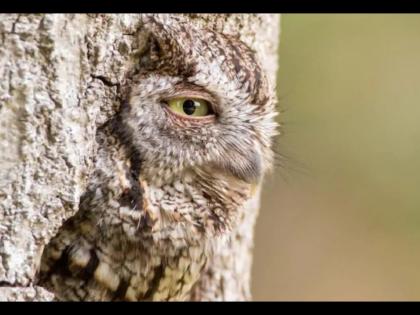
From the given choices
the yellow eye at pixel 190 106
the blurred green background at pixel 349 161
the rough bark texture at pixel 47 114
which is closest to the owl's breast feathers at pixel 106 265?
the rough bark texture at pixel 47 114

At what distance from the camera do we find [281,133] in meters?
2.65

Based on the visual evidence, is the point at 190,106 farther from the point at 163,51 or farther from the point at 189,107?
the point at 163,51

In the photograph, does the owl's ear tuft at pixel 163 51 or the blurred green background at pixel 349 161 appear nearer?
the owl's ear tuft at pixel 163 51

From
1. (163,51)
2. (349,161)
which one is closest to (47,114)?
(163,51)

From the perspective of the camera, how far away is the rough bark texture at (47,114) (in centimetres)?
194

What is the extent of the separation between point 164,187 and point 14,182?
1.35ft

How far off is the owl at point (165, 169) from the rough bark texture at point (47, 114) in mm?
62

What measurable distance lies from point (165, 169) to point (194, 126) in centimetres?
13

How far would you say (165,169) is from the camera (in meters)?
2.21

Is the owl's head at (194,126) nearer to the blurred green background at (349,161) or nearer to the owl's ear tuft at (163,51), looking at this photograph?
the owl's ear tuft at (163,51)

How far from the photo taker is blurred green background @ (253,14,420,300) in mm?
4965

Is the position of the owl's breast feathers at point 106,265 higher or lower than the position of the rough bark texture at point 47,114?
lower

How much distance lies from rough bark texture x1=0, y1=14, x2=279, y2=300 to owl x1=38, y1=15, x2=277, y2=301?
6 centimetres

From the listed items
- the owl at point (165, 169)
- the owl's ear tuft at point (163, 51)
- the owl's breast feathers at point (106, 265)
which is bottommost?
the owl's breast feathers at point (106, 265)
